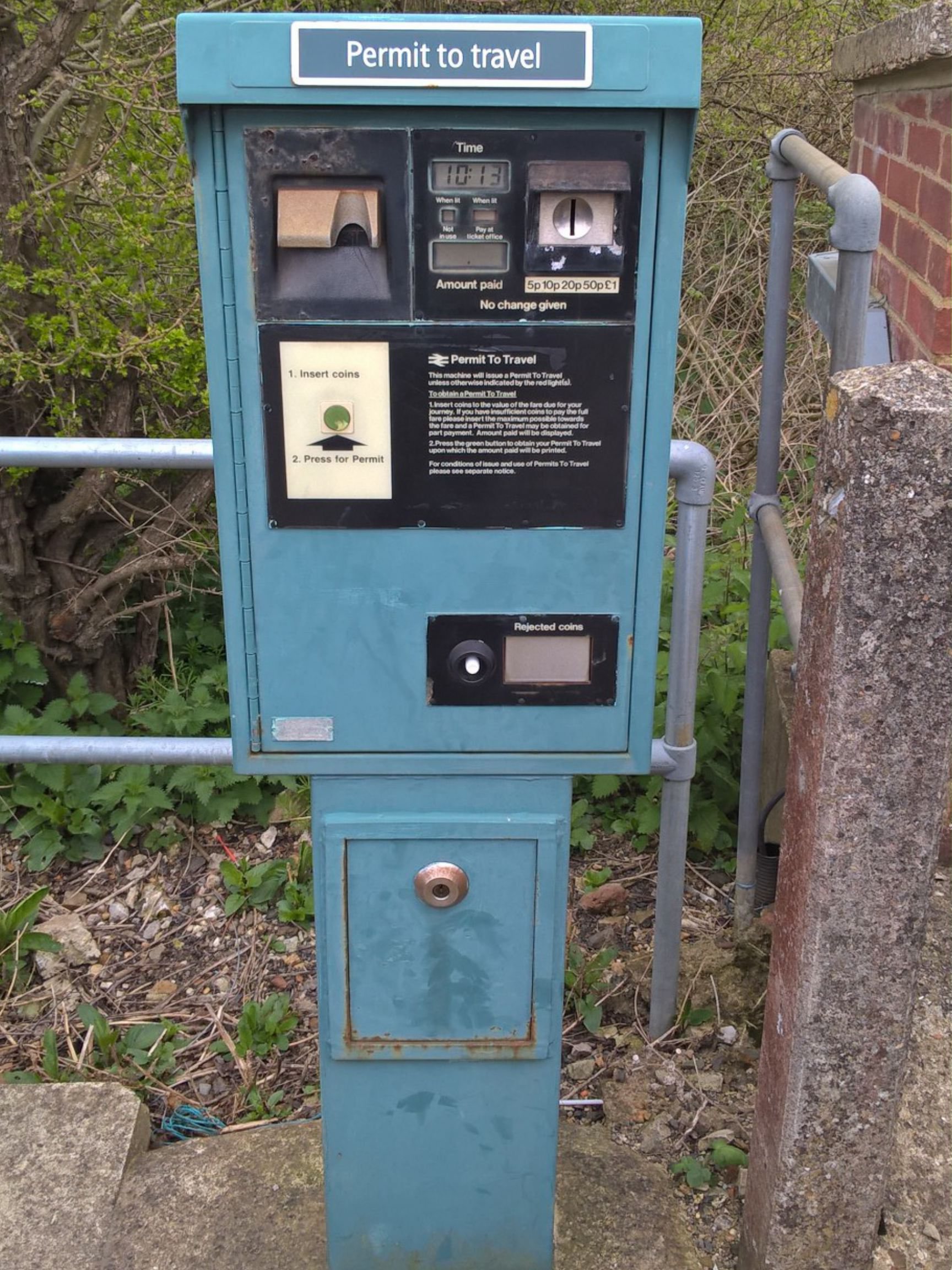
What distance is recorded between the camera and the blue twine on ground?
2623 mm

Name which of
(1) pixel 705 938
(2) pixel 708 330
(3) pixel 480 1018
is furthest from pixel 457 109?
(2) pixel 708 330

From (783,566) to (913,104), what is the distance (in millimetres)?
1144

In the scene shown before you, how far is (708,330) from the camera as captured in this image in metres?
6.08

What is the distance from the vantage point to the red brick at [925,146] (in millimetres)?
2578

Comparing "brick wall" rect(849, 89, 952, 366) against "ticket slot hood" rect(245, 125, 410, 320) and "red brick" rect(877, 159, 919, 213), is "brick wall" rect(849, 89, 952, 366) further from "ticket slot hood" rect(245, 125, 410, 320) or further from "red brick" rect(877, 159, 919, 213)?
"ticket slot hood" rect(245, 125, 410, 320)

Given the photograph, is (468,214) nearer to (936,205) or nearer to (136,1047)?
(936,205)

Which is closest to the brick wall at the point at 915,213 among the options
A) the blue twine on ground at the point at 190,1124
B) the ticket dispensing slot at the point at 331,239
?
the ticket dispensing slot at the point at 331,239

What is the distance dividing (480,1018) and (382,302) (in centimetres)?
110

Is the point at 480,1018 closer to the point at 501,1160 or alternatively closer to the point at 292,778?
the point at 501,1160

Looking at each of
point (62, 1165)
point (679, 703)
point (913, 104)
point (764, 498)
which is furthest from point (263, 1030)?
point (913, 104)

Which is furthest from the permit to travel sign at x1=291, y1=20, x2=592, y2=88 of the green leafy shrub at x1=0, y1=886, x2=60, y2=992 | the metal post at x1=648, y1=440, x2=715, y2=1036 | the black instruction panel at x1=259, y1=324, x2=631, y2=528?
the green leafy shrub at x1=0, y1=886, x2=60, y2=992

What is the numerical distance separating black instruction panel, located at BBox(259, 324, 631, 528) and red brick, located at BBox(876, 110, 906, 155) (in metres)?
1.68

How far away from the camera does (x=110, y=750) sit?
2.45 m

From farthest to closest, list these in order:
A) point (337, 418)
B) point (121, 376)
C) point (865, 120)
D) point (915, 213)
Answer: point (121, 376) → point (865, 120) → point (915, 213) → point (337, 418)
